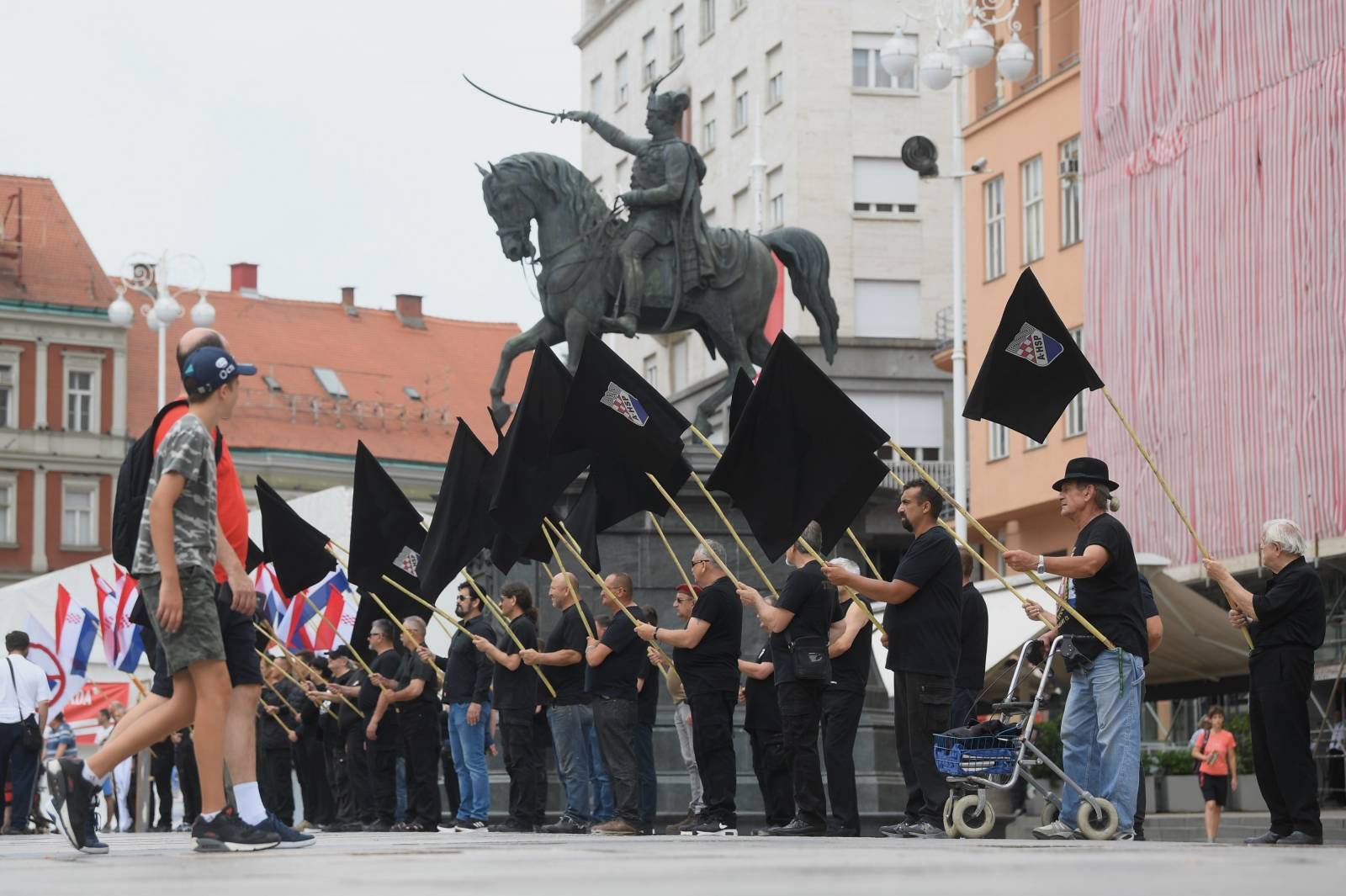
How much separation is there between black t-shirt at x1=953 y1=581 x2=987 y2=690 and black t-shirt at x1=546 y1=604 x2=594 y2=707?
295cm

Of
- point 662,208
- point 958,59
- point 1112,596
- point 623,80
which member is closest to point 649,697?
point 662,208

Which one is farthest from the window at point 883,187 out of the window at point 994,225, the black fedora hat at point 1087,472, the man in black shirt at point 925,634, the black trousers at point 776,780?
the black fedora hat at point 1087,472

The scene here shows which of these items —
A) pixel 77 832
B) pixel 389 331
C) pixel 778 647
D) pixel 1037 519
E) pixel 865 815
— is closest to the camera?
pixel 77 832

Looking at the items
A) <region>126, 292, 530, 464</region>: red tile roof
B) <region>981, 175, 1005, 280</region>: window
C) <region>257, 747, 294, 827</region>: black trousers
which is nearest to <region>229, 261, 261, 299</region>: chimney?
<region>126, 292, 530, 464</region>: red tile roof

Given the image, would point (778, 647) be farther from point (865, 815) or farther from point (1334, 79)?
point (1334, 79)

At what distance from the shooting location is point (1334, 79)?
30.4m

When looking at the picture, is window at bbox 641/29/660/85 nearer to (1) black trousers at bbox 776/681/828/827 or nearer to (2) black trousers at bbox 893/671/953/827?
(1) black trousers at bbox 776/681/828/827

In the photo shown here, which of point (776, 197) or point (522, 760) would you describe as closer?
point (522, 760)

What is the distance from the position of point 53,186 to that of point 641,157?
178 feet

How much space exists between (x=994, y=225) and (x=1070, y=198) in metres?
3.46

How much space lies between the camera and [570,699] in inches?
609

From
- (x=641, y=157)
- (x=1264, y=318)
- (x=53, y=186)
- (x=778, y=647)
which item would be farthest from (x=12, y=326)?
(x=778, y=647)

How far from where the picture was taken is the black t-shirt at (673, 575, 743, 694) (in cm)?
1362

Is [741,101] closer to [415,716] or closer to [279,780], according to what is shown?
[279,780]
